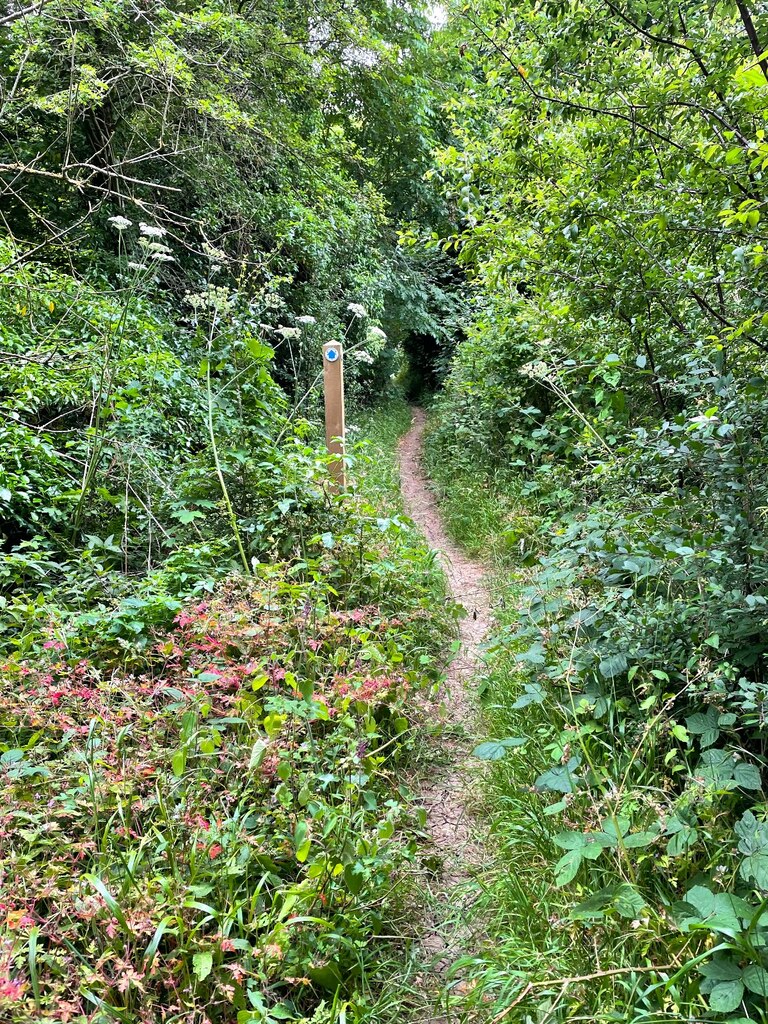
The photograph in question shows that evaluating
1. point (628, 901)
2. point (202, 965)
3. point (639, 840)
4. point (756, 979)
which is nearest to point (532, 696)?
point (639, 840)

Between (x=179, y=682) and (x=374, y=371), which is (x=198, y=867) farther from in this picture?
(x=374, y=371)

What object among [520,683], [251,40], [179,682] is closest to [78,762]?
[179,682]

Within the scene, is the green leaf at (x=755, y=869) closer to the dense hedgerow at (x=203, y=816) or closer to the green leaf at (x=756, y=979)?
the green leaf at (x=756, y=979)

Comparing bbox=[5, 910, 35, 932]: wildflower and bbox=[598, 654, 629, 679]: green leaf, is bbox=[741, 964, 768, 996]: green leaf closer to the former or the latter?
bbox=[598, 654, 629, 679]: green leaf

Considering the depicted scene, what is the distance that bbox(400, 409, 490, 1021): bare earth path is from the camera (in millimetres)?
1914

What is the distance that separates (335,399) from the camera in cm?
440

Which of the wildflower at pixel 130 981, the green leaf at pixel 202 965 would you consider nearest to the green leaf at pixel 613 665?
the green leaf at pixel 202 965

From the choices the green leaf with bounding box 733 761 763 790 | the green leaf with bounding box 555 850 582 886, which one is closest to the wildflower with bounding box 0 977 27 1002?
the green leaf with bounding box 555 850 582 886

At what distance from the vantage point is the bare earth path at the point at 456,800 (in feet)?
6.28

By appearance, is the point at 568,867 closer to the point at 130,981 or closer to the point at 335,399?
the point at 130,981

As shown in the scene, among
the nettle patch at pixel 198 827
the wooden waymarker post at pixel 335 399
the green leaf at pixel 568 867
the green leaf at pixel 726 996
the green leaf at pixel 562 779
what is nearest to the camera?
the green leaf at pixel 726 996

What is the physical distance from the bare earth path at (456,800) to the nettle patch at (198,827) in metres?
0.17

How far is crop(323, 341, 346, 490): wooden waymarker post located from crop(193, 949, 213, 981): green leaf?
2.99 meters

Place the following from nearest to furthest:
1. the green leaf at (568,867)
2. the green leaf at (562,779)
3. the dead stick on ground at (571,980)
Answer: the dead stick on ground at (571,980), the green leaf at (568,867), the green leaf at (562,779)
